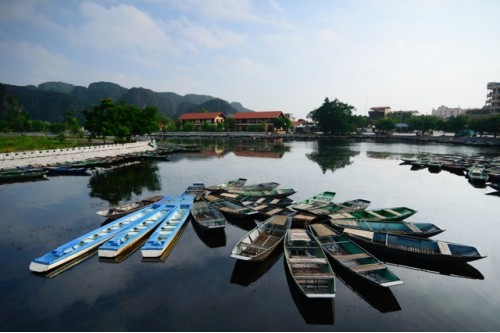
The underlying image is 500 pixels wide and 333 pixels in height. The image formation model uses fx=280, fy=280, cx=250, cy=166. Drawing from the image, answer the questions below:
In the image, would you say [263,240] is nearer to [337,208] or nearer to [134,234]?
[134,234]

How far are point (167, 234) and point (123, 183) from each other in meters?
23.3

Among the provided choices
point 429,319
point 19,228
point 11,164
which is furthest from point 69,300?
point 11,164

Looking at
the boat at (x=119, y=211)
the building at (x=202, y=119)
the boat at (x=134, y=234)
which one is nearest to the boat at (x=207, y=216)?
the boat at (x=134, y=234)

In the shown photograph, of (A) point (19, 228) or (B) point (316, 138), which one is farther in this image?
(B) point (316, 138)

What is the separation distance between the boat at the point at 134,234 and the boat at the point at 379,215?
45.0 feet

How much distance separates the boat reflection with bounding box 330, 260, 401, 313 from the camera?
44.6ft

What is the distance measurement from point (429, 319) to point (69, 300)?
17001 mm

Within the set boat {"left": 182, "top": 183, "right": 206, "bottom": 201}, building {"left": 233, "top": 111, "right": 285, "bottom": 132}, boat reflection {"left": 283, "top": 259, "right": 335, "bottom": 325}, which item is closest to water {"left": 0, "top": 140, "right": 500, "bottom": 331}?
boat reflection {"left": 283, "top": 259, "right": 335, "bottom": 325}

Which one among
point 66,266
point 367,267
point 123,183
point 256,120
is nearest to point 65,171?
point 123,183

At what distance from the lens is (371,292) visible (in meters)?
14.6

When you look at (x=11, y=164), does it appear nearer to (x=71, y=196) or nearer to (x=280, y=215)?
(x=71, y=196)

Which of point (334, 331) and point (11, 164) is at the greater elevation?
point (11, 164)

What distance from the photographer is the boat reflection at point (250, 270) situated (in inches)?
616

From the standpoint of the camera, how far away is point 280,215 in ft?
75.2
